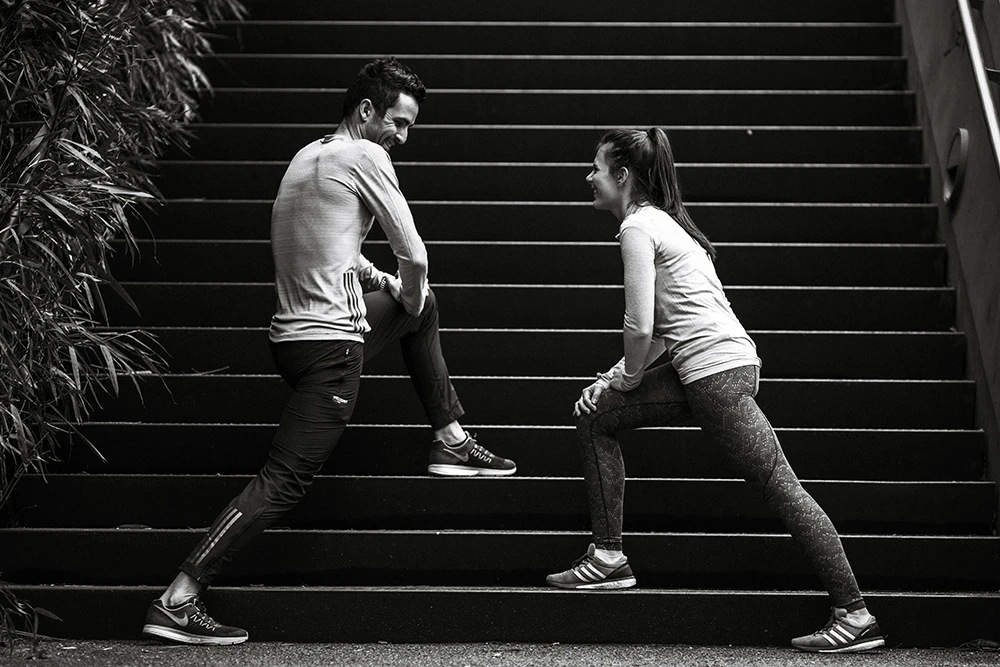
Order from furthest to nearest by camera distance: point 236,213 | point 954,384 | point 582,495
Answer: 1. point 236,213
2. point 954,384
3. point 582,495

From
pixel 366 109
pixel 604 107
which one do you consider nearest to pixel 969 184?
pixel 604 107

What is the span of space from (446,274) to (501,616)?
1796 millimetres

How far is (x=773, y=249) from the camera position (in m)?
5.11

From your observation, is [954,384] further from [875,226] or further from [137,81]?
[137,81]

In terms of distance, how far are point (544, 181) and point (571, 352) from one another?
111 centimetres

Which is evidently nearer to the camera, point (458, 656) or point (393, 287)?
point (458, 656)

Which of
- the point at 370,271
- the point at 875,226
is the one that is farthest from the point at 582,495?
the point at 875,226

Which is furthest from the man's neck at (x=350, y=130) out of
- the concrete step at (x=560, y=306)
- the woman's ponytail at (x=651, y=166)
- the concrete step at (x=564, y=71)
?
the concrete step at (x=564, y=71)

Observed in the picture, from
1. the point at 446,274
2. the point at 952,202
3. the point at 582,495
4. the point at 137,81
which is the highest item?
the point at 137,81

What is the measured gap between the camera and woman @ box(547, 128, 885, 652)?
12.0 feet

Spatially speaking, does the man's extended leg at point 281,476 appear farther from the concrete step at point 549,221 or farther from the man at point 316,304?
the concrete step at point 549,221

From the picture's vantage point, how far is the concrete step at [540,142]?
568cm

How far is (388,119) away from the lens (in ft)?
12.6

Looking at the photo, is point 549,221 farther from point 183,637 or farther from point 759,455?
point 183,637
